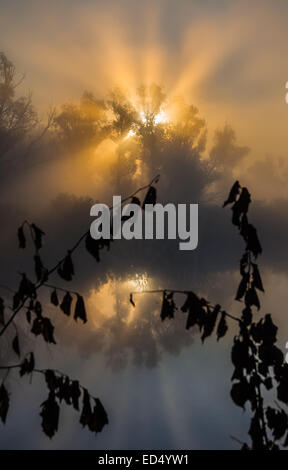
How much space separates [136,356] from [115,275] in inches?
262

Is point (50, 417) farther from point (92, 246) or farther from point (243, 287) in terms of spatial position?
point (243, 287)

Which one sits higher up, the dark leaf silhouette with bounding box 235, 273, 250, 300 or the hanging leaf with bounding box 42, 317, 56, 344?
the dark leaf silhouette with bounding box 235, 273, 250, 300

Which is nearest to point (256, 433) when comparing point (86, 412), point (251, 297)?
point (251, 297)

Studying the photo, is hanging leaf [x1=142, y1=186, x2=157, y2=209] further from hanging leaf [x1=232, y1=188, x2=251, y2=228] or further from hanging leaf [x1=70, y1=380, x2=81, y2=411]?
hanging leaf [x1=70, y1=380, x2=81, y2=411]

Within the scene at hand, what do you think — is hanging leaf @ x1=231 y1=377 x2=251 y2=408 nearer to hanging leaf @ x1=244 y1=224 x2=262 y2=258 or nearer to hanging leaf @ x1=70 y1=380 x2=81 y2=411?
hanging leaf @ x1=244 y1=224 x2=262 y2=258

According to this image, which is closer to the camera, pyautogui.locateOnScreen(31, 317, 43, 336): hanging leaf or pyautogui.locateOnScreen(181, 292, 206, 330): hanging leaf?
pyautogui.locateOnScreen(181, 292, 206, 330): hanging leaf

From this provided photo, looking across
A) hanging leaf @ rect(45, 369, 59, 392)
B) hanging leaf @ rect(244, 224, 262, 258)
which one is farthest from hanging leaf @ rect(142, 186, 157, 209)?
hanging leaf @ rect(45, 369, 59, 392)

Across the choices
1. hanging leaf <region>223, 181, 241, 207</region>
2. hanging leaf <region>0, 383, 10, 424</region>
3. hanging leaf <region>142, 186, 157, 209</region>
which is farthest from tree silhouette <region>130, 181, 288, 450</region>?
hanging leaf <region>0, 383, 10, 424</region>

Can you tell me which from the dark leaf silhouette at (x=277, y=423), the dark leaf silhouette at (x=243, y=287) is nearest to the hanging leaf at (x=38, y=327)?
the dark leaf silhouette at (x=243, y=287)

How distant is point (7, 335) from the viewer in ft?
40.4

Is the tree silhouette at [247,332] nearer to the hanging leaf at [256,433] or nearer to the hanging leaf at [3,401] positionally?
the hanging leaf at [256,433]

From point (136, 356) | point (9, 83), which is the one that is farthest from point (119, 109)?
point (136, 356)

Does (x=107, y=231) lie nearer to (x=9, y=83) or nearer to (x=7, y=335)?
(x=7, y=335)

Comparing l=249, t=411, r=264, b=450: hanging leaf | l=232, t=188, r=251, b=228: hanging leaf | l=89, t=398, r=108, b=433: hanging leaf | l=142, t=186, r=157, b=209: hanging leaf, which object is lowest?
l=249, t=411, r=264, b=450: hanging leaf
